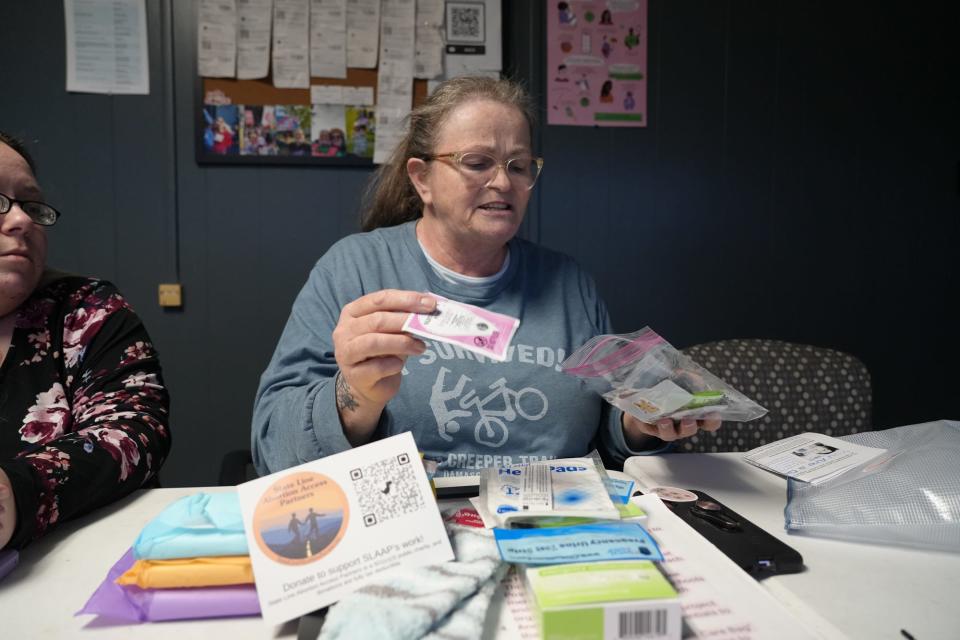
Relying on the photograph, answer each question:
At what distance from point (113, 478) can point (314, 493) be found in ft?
1.40

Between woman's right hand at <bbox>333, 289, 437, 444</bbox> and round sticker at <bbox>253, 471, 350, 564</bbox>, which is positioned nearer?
round sticker at <bbox>253, 471, 350, 564</bbox>

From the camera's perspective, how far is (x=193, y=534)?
0.57 meters

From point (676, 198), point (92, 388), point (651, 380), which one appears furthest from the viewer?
point (676, 198)

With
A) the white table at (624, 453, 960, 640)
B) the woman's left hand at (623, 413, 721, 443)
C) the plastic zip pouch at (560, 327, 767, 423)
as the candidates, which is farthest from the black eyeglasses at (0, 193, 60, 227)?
the white table at (624, 453, 960, 640)

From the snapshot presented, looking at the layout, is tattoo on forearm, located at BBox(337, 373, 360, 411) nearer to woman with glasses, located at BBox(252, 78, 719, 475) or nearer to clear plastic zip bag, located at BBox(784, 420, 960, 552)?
woman with glasses, located at BBox(252, 78, 719, 475)

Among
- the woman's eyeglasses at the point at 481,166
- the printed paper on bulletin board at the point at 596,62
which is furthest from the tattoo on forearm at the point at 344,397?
the printed paper on bulletin board at the point at 596,62

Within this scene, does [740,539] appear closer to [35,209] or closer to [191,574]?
[191,574]

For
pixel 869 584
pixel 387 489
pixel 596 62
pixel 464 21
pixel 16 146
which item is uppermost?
pixel 464 21

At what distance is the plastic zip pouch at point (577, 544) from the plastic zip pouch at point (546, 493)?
2 centimetres

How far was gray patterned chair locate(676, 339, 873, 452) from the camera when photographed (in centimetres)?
137

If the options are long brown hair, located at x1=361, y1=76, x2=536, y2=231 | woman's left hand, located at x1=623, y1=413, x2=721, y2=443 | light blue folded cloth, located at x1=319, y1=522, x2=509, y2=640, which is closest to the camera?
light blue folded cloth, located at x1=319, y1=522, x2=509, y2=640

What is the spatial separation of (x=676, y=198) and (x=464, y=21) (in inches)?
41.7

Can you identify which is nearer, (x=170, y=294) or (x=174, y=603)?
(x=174, y=603)

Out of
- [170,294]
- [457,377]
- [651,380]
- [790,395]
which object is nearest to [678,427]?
[651,380]
